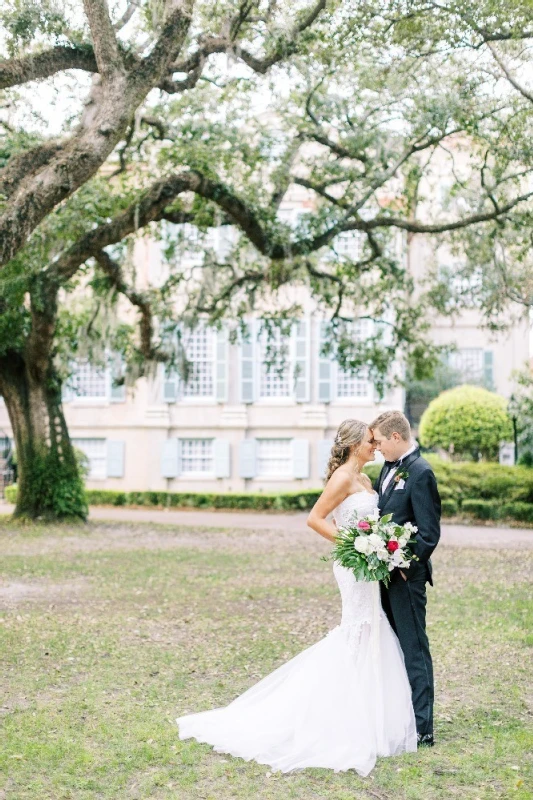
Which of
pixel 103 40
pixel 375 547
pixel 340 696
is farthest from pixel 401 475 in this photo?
pixel 103 40

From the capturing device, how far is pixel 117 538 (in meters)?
16.9

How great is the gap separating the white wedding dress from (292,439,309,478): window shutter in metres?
23.2

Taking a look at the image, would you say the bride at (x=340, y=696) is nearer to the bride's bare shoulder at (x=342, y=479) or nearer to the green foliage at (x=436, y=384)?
the bride's bare shoulder at (x=342, y=479)

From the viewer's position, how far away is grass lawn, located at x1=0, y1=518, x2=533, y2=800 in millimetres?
4621

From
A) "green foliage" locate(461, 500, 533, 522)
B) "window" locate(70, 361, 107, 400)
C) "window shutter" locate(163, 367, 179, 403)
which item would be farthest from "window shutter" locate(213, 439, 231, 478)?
"green foliage" locate(461, 500, 533, 522)

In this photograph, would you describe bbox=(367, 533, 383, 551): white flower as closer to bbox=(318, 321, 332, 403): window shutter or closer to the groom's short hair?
the groom's short hair

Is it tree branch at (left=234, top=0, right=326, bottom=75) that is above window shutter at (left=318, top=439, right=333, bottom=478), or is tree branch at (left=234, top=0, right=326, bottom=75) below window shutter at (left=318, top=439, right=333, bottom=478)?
above

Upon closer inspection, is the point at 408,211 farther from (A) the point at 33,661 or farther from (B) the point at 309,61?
(A) the point at 33,661

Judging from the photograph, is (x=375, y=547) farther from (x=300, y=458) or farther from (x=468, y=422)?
(x=300, y=458)

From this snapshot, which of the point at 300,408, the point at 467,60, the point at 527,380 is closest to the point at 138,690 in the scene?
the point at 467,60

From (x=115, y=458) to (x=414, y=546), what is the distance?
24742 millimetres

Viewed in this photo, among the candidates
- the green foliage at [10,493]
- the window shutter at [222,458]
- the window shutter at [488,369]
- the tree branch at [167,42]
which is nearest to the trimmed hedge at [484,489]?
the window shutter at [222,458]

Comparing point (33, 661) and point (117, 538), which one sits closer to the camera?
point (33, 661)

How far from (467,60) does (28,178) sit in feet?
19.7
